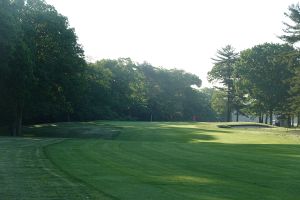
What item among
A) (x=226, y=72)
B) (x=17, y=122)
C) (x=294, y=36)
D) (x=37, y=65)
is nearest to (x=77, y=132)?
(x=17, y=122)

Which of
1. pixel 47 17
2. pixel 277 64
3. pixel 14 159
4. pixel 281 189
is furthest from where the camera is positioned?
pixel 277 64

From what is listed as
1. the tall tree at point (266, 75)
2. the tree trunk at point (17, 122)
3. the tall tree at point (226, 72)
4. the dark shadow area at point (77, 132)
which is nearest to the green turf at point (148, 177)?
the dark shadow area at point (77, 132)

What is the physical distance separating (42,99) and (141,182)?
43.7m

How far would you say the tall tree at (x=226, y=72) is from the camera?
373 ft

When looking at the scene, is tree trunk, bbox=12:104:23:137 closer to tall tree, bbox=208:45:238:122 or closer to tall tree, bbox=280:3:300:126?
tall tree, bbox=280:3:300:126

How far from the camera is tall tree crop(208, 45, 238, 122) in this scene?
114 metres

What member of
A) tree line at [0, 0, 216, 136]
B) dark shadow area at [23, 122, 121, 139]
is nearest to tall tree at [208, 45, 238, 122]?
tree line at [0, 0, 216, 136]

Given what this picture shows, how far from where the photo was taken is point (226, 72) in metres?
115

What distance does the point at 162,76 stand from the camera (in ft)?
488

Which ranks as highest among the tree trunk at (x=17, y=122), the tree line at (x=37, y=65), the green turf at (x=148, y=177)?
the tree line at (x=37, y=65)

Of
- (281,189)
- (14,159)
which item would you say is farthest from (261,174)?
(14,159)

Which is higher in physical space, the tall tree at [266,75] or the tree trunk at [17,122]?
the tall tree at [266,75]

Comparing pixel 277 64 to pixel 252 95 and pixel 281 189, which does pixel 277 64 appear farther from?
pixel 281 189

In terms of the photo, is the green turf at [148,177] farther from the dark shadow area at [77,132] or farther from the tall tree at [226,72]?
the tall tree at [226,72]
